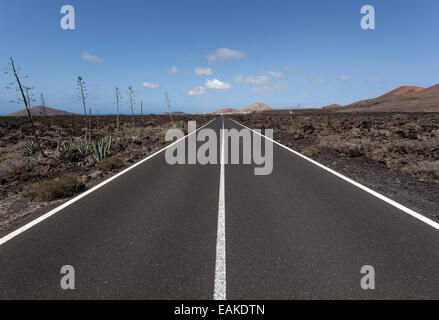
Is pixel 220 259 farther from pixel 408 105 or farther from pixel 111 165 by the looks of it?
pixel 408 105

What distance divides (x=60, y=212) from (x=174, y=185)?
2727mm

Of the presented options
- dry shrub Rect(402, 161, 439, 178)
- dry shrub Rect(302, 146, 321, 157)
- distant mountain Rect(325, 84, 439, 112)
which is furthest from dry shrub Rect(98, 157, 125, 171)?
distant mountain Rect(325, 84, 439, 112)

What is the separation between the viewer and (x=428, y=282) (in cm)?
264

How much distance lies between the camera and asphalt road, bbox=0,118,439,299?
101 inches

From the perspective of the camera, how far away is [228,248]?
11.0 feet

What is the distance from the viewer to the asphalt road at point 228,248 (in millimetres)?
2572

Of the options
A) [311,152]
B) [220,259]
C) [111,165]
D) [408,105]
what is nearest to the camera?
[220,259]

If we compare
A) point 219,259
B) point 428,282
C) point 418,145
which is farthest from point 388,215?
point 418,145

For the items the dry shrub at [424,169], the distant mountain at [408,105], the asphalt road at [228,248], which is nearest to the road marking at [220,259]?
the asphalt road at [228,248]

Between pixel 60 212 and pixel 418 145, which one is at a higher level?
pixel 418 145
